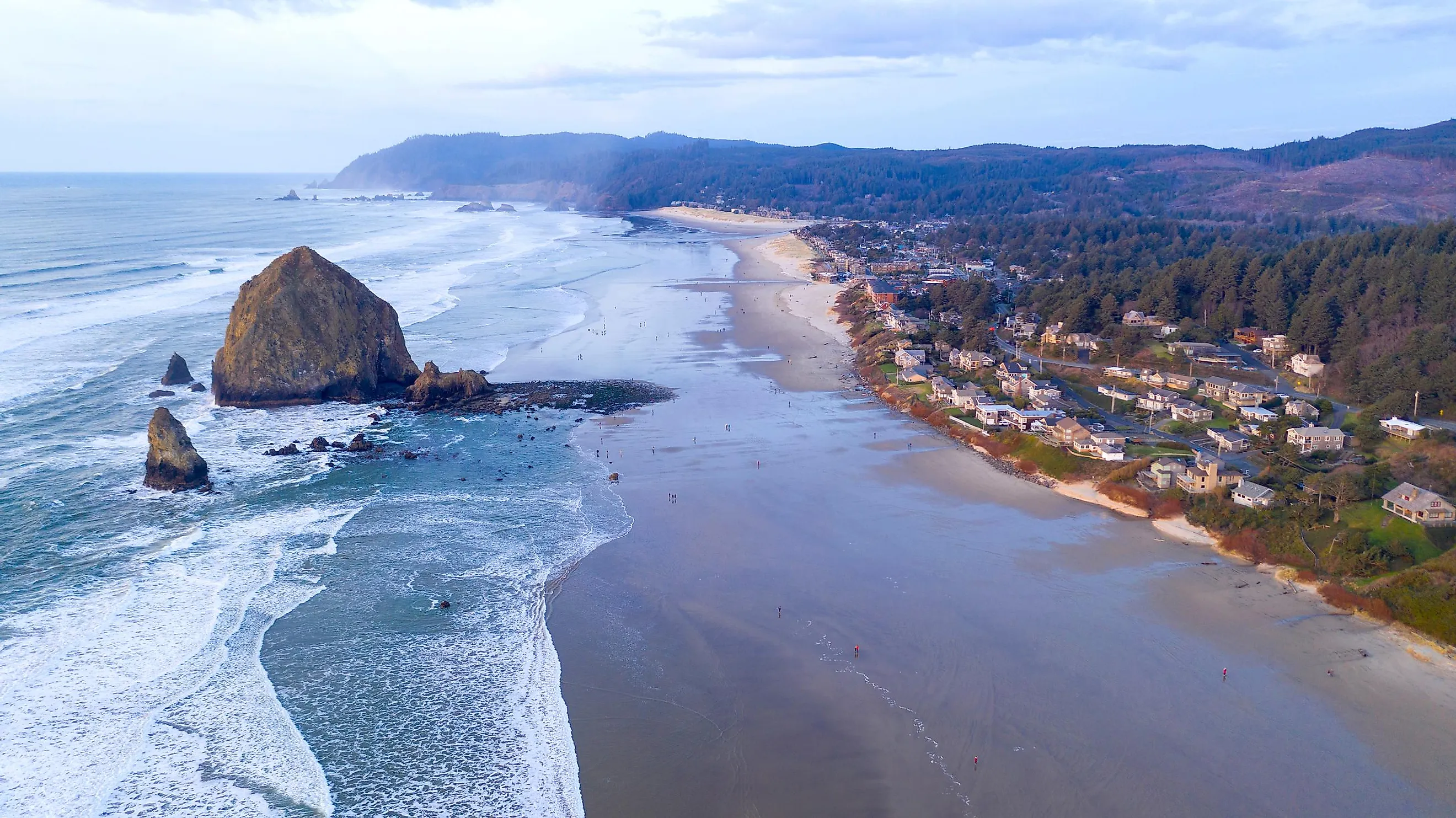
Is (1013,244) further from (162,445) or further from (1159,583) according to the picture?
(162,445)

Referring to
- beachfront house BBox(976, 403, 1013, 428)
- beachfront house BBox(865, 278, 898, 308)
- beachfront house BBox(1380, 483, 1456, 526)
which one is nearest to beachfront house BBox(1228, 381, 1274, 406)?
beachfront house BBox(976, 403, 1013, 428)

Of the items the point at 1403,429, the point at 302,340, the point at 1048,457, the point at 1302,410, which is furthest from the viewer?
the point at 302,340

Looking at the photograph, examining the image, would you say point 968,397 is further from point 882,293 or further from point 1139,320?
point 882,293

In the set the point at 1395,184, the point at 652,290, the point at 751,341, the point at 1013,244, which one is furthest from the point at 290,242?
the point at 1395,184

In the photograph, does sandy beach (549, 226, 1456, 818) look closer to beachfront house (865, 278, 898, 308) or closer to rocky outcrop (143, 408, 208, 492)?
rocky outcrop (143, 408, 208, 492)

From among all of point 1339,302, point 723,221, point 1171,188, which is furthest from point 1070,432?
point 1171,188

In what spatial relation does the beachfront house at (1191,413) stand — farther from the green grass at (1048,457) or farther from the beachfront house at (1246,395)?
the green grass at (1048,457)
